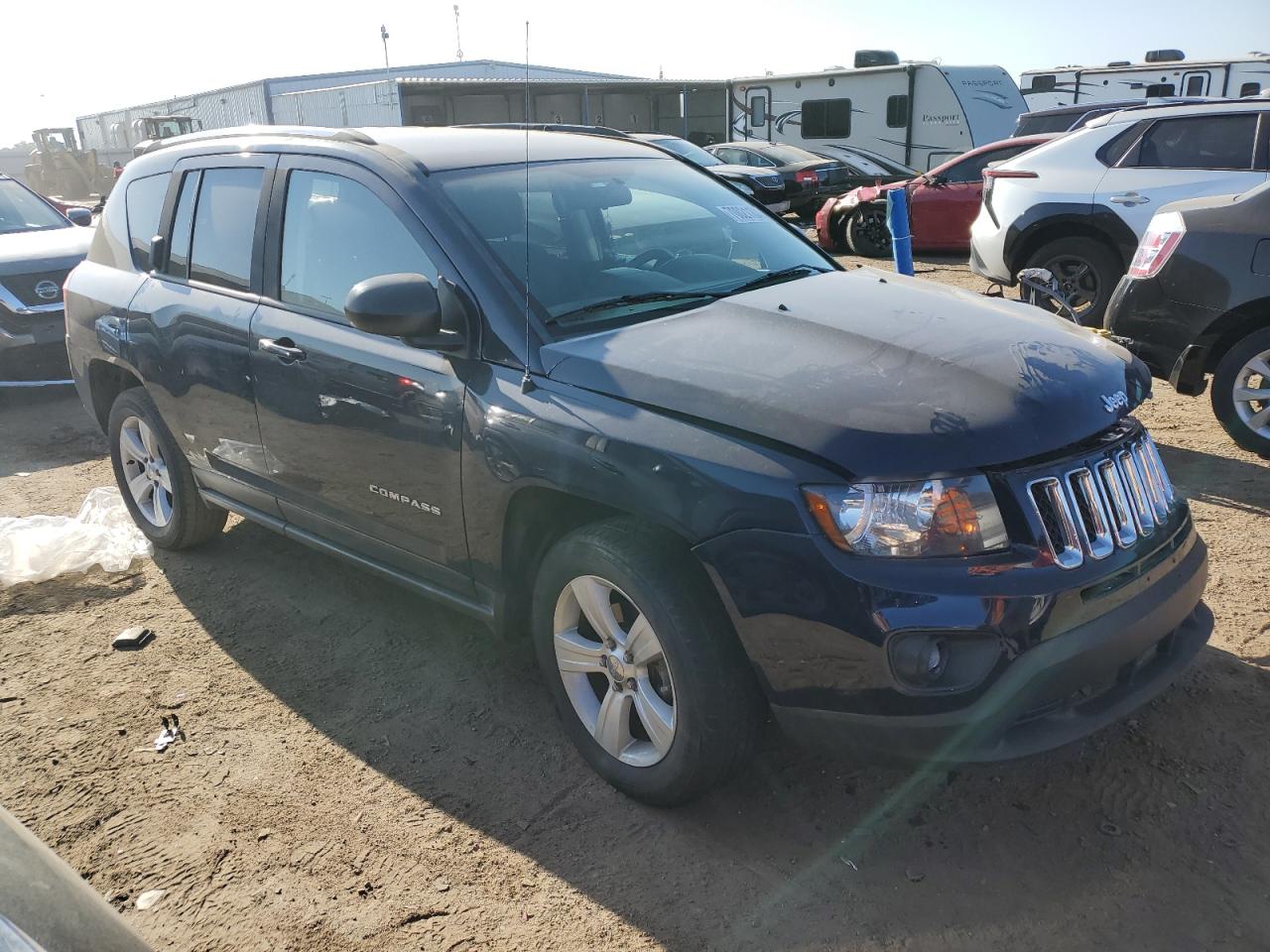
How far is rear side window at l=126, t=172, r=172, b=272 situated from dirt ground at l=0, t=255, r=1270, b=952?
68.8 inches

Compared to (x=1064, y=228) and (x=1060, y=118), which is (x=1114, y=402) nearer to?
(x=1064, y=228)

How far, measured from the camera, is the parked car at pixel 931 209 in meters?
12.5

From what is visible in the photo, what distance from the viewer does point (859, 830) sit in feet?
8.78

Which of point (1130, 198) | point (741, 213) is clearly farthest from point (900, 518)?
point (1130, 198)

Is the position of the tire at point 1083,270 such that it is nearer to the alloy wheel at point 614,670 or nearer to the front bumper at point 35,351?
the alloy wheel at point 614,670

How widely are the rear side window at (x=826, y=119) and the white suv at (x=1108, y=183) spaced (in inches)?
463

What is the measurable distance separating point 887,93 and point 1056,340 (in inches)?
691

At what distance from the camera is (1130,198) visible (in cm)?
768

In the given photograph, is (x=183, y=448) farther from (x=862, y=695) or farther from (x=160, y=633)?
(x=862, y=695)

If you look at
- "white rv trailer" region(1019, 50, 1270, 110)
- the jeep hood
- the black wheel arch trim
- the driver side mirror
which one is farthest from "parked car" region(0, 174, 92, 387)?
"white rv trailer" region(1019, 50, 1270, 110)

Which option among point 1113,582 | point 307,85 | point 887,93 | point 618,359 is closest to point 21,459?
point 618,359

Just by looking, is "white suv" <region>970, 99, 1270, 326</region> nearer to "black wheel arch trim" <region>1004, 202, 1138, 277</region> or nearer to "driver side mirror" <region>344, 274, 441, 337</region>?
"black wheel arch trim" <region>1004, 202, 1138, 277</region>

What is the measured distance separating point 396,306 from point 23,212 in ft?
27.5

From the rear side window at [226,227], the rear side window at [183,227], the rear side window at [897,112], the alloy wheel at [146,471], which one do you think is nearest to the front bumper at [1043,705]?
the rear side window at [226,227]
